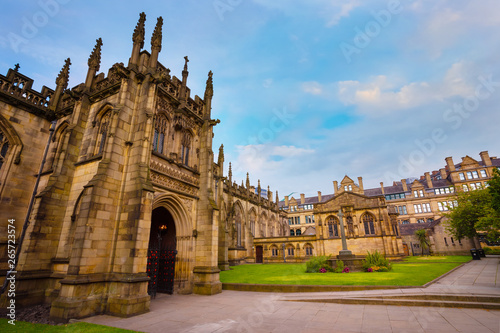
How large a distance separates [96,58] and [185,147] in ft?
27.3

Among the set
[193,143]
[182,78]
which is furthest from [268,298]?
[182,78]

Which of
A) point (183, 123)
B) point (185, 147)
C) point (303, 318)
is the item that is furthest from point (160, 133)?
point (303, 318)

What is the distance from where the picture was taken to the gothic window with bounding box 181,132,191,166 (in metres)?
14.6

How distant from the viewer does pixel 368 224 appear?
36.2 metres

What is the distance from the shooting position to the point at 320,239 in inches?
1500

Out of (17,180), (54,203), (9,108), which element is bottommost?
(54,203)

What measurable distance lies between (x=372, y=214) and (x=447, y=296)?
30262 millimetres

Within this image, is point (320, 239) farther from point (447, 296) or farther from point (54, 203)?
point (54, 203)

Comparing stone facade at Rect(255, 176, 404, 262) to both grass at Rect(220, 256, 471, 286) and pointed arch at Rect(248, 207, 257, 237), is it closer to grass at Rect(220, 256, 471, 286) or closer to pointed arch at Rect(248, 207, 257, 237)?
→ pointed arch at Rect(248, 207, 257, 237)

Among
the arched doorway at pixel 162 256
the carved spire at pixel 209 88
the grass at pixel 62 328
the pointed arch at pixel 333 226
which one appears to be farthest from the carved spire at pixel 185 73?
the pointed arch at pixel 333 226

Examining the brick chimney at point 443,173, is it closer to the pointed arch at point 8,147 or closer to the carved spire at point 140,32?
the carved spire at point 140,32

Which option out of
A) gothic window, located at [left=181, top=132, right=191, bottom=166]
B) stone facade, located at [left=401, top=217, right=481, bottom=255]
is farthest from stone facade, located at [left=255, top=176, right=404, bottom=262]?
gothic window, located at [left=181, top=132, right=191, bottom=166]

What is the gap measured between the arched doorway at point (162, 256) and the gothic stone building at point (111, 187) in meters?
0.06

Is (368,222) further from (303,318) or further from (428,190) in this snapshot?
(428,190)
